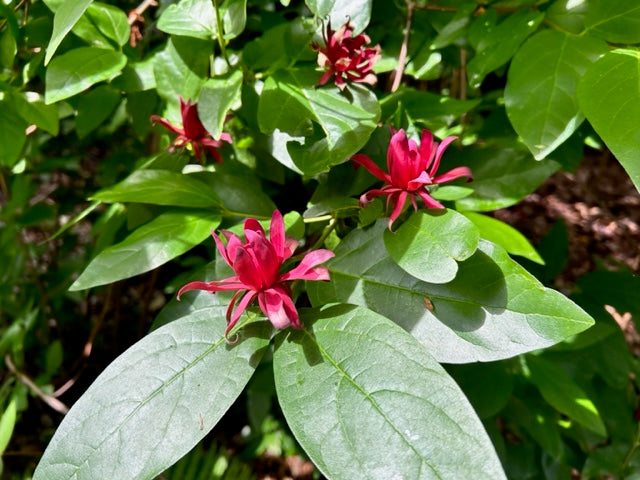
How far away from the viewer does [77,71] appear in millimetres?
600

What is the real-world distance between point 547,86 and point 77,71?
0.48 metres

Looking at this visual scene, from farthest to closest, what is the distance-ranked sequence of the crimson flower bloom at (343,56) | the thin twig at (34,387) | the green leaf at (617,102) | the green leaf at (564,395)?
the thin twig at (34,387)
the green leaf at (564,395)
the crimson flower bloom at (343,56)
the green leaf at (617,102)

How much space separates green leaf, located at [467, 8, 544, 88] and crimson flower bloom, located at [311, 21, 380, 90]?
0.38ft

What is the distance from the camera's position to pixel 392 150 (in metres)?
0.50

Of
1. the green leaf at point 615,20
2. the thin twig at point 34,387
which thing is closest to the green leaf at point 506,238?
the green leaf at point 615,20

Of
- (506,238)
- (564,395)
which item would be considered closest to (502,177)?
(506,238)

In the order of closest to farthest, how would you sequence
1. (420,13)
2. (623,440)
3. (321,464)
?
(321,464) < (420,13) < (623,440)

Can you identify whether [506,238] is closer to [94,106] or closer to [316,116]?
[316,116]

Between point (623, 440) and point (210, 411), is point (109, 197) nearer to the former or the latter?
point (210, 411)

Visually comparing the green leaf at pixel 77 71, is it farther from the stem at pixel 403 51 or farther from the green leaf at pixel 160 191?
the stem at pixel 403 51

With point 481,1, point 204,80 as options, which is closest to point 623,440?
point 481,1

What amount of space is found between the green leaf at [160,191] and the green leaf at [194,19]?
0.49ft

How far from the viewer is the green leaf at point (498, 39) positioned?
23.2 inches

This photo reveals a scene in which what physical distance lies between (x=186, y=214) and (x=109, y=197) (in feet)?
0.25
